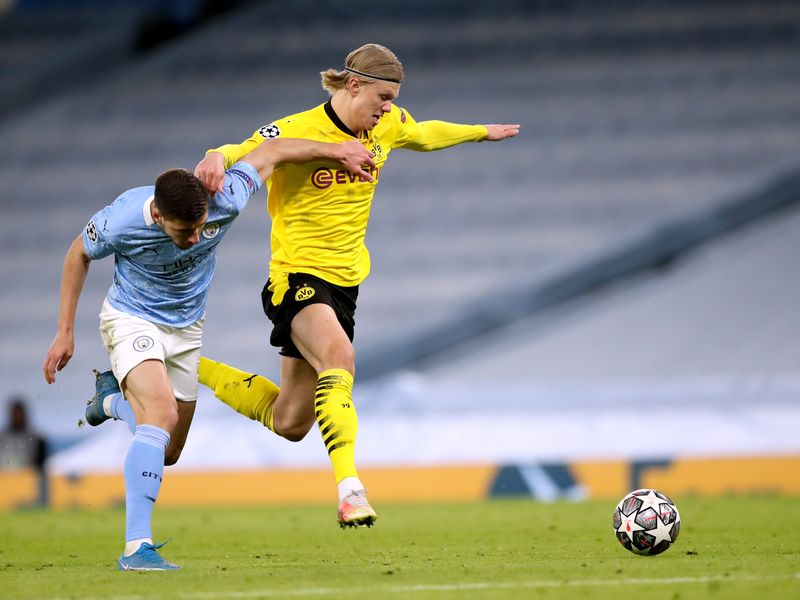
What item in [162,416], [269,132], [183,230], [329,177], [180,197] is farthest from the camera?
[329,177]

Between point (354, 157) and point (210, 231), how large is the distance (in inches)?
31.5

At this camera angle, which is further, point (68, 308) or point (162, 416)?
point (68, 308)

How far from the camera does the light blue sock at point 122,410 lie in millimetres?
6273

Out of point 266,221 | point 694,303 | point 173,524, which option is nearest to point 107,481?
point 173,524

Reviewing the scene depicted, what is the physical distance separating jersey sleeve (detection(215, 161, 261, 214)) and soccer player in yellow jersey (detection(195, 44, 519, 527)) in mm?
90

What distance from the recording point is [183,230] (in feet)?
18.6

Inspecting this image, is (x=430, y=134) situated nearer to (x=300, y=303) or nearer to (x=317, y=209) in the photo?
(x=317, y=209)

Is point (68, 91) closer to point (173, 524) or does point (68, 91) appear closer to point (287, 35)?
point (287, 35)

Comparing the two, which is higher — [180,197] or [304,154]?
[304,154]

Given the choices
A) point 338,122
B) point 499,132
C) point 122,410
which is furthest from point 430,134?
point 122,410

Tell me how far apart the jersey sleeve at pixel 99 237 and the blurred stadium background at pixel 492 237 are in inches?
254

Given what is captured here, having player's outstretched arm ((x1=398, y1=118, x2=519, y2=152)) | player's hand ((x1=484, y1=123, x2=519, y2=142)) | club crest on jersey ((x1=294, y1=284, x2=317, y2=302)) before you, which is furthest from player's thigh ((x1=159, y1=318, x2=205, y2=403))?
player's hand ((x1=484, y1=123, x2=519, y2=142))

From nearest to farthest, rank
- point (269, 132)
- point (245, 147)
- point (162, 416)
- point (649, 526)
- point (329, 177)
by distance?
point (162, 416) → point (649, 526) → point (245, 147) → point (269, 132) → point (329, 177)

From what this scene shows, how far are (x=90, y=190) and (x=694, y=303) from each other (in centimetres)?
797
